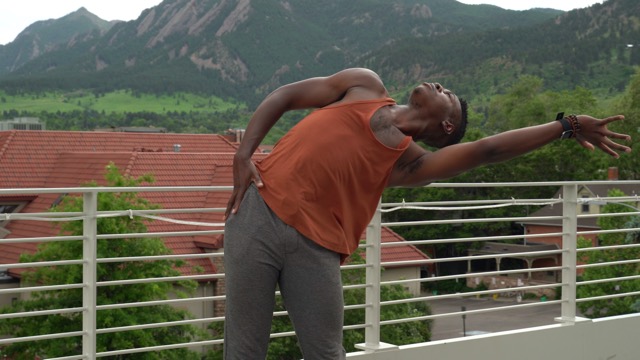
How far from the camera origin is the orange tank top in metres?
2.16

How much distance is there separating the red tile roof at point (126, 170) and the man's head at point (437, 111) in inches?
1019

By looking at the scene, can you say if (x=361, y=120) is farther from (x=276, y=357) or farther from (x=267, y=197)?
(x=276, y=357)

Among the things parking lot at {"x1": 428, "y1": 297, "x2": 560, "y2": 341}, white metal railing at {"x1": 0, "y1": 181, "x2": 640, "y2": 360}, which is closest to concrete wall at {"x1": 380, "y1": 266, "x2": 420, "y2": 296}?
parking lot at {"x1": 428, "y1": 297, "x2": 560, "y2": 341}

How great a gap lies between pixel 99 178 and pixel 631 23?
105689mm

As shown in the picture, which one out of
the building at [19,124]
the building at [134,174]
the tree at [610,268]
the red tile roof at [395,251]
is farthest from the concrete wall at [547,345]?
the building at [19,124]

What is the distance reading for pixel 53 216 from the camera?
10.2ft

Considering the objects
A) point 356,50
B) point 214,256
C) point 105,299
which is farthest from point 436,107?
point 356,50

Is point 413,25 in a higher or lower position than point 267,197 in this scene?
higher

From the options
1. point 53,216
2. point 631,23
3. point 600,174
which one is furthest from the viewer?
point 631,23

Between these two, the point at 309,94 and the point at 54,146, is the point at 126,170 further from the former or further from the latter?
the point at 309,94

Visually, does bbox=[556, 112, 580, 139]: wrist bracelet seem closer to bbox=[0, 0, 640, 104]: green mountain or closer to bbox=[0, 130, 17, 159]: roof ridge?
bbox=[0, 130, 17, 159]: roof ridge

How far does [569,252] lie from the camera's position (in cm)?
468

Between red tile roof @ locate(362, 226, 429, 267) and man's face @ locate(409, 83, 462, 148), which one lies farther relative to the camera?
red tile roof @ locate(362, 226, 429, 267)

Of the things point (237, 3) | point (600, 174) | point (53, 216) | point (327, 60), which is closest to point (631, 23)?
point (327, 60)
